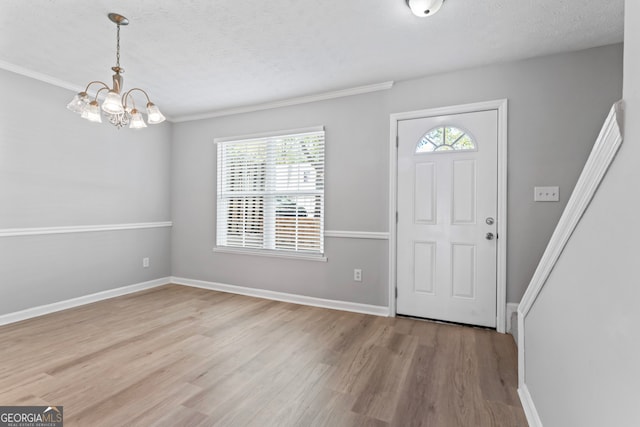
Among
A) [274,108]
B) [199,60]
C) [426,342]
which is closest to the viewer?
[426,342]

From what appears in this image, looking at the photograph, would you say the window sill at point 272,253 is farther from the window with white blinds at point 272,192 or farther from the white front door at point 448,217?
the white front door at point 448,217

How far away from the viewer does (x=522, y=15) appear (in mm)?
2170

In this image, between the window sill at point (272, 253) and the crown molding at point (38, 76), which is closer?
the crown molding at point (38, 76)

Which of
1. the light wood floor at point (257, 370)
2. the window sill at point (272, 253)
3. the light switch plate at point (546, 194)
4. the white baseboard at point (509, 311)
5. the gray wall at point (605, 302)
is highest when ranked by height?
the light switch plate at point (546, 194)

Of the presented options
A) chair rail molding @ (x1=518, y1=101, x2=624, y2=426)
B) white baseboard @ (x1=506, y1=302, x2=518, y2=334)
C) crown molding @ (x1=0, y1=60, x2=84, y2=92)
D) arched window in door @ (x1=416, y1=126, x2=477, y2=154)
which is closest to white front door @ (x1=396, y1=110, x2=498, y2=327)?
arched window in door @ (x1=416, y1=126, x2=477, y2=154)

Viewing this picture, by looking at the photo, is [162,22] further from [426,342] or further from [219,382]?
[426,342]

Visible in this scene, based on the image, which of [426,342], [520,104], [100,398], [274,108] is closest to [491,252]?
[426,342]

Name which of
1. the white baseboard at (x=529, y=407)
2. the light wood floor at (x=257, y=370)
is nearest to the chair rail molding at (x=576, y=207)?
the white baseboard at (x=529, y=407)

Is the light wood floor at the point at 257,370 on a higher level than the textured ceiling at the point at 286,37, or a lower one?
lower

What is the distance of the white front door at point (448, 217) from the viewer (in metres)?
2.94

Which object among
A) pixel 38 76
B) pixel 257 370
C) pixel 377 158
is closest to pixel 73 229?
pixel 38 76

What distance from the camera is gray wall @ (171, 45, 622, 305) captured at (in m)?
2.67

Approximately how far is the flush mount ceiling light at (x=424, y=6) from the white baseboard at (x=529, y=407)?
2414mm

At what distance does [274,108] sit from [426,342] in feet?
10.4
